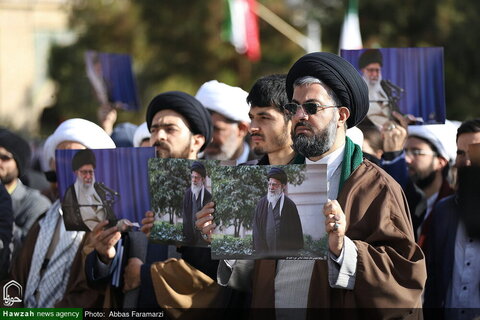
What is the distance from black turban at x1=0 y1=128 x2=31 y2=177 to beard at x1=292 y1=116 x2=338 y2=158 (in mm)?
2764

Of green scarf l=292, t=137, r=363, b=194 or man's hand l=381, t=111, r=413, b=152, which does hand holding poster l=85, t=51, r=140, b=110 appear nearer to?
man's hand l=381, t=111, r=413, b=152

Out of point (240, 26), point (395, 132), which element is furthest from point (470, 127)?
point (240, 26)

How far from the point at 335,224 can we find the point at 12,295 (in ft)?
8.63

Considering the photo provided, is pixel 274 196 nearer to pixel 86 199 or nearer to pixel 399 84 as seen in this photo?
pixel 86 199

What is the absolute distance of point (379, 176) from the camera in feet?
13.3

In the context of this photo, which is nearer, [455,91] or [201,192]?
[201,192]

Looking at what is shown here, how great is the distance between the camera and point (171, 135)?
5262 mm

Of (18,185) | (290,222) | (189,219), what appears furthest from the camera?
(18,185)

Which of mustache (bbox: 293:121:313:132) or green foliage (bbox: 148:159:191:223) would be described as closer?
mustache (bbox: 293:121:313:132)

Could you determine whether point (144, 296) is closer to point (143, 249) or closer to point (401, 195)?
point (143, 249)

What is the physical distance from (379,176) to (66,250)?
227cm

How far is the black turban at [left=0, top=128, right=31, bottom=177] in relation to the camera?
242 inches

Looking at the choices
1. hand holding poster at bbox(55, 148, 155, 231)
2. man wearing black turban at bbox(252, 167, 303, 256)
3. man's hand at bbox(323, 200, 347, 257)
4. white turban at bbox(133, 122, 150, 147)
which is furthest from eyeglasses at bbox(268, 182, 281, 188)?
white turban at bbox(133, 122, 150, 147)

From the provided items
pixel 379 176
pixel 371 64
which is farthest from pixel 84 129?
pixel 379 176
